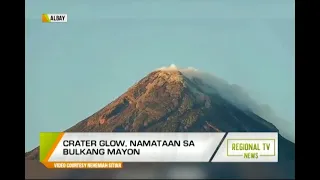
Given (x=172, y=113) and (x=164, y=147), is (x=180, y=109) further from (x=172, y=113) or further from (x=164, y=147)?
(x=164, y=147)

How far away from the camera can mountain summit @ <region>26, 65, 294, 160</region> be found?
176 inches

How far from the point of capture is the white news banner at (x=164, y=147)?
4.44 metres

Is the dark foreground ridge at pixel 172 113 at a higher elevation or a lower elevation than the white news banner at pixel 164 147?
higher

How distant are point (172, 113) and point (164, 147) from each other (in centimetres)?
25

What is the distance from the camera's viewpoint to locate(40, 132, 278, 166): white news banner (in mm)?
4441

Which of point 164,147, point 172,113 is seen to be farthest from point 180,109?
point 164,147

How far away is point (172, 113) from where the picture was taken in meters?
4.51

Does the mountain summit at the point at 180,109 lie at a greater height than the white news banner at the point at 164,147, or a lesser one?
greater

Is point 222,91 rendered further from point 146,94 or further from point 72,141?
point 72,141

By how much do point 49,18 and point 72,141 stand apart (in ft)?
2.93

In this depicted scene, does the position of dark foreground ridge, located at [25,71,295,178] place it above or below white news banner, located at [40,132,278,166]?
above

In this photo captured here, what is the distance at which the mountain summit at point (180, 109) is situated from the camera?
4477 millimetres
